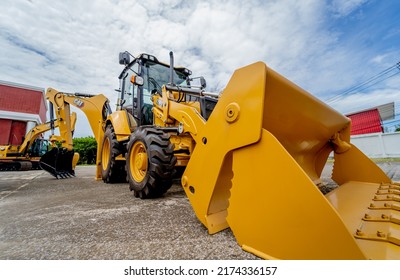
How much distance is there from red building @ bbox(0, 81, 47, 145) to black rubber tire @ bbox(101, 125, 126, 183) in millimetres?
15013

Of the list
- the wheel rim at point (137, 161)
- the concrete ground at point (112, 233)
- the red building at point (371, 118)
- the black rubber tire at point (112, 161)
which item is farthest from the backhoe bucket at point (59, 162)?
the red building at point (371, 118)

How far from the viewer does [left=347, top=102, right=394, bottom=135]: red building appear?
18266mm

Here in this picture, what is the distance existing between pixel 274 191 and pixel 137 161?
2.32 meters

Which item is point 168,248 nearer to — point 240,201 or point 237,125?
point 240,201

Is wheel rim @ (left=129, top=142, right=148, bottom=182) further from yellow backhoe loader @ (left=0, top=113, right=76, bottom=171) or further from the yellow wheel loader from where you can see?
yellow backhoe loader @ (left=0, top=113, right=76, bottom=171)

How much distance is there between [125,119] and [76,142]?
16.1 m

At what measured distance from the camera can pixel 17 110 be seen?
16.2m

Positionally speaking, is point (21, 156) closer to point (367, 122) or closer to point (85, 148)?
point (85, 148)

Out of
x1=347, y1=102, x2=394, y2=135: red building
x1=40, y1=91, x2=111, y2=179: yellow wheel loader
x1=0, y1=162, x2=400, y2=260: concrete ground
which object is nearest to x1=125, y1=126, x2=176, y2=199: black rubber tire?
x1=0, y1=162, x2=400, y2=260: concrete ground

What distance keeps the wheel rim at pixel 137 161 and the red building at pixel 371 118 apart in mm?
22188

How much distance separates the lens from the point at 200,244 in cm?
137

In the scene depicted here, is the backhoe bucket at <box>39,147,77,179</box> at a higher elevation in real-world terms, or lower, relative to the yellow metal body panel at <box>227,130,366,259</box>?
lower

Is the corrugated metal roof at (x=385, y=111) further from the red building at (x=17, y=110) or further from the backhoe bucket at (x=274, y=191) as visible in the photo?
the red building at (x=17, y=110)

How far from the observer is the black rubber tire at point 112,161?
4211 millimetres
